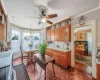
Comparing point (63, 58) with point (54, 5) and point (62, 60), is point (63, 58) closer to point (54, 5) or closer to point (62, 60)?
point (62, 60)

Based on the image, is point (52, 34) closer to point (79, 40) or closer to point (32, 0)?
point (32, 0)

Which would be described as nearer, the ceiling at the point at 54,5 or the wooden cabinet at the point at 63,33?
the ceiling at the point at 54,5

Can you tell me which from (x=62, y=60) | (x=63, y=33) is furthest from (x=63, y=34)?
(x=62, y=60)

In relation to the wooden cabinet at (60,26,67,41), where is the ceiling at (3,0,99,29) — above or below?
above

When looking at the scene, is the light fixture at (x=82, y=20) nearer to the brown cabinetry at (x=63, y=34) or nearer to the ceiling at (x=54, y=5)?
the ceiling at (x=54, y=5)

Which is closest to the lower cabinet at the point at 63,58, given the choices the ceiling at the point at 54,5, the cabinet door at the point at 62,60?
the cabinet door at the point at 62,60

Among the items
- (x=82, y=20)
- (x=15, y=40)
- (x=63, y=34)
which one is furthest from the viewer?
(x=15, y=40)

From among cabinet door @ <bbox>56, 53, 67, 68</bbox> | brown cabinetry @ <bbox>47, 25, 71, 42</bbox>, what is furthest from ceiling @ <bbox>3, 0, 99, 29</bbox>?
cabinet door @ <bbox>56, 53, 67, 68</bbox>

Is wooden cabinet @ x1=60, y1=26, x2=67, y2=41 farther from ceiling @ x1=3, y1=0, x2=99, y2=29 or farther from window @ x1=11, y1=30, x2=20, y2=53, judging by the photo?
window @ x1=11, y1=30, x2=20, y2=53

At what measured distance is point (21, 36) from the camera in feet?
18.2

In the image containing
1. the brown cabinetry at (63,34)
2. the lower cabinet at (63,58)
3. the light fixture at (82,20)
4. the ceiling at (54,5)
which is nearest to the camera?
the ceiling at (54,5)

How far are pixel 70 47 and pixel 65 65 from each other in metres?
0.96

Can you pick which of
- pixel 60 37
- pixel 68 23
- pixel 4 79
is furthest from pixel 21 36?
pixel 4 79

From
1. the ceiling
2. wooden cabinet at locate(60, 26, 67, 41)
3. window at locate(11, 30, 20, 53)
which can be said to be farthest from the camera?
window at locate(11, 30, 20, 53)
